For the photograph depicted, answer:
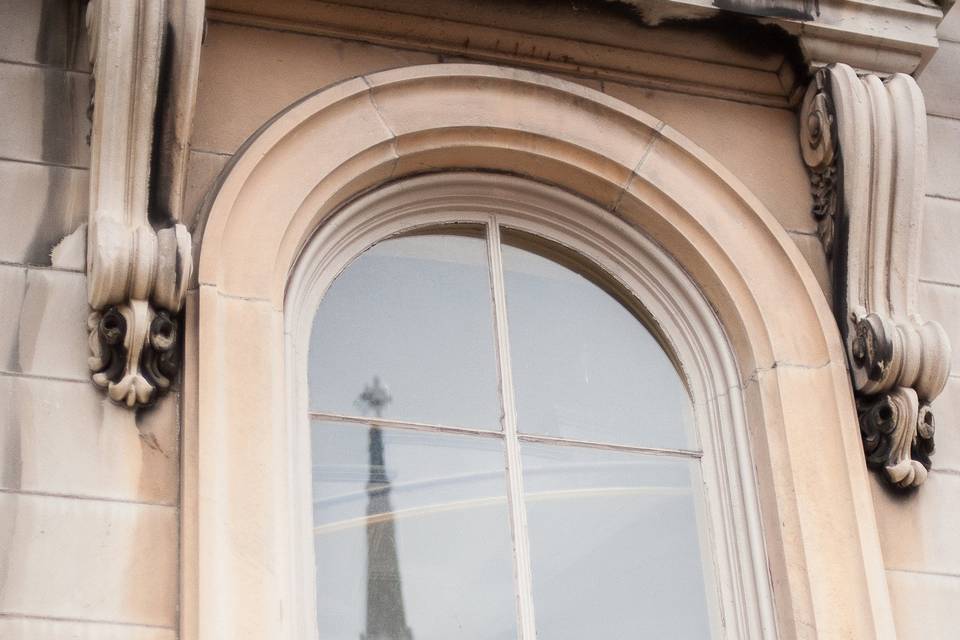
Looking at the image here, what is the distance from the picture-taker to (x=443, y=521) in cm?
556

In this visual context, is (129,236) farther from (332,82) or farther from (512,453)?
(512,453)

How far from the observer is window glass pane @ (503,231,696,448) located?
5.93m

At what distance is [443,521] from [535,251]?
1081mm

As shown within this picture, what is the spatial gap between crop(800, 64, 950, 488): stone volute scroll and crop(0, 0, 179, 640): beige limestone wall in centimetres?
209

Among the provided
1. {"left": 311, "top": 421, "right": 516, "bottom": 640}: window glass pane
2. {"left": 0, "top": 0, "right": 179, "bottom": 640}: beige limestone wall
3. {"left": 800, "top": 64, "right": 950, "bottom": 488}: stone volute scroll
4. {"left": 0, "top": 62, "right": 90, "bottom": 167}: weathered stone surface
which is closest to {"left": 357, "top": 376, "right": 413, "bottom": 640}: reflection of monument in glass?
{"left": 311, "top": 421, "right": 516, "bottom": 640}: window glass pane

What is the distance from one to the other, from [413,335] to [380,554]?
78 cm

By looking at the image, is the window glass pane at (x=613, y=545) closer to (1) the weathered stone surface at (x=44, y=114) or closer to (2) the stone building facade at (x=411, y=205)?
(2) the stone building facade at (x=411, y=205)

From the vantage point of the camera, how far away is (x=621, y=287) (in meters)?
6.23

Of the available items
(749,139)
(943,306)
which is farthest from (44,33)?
(943,306)

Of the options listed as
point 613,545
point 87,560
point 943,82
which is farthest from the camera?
point 943,82

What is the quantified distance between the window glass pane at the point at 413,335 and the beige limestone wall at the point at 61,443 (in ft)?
2.27

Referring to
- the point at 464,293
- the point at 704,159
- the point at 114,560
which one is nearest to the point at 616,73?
the point at 704,159

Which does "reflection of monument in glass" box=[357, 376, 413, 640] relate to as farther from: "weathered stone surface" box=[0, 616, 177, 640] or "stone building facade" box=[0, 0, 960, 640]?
"weathered stone surface" box=[0, 616, 177, 640]

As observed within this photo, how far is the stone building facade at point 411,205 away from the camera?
5.02 meters
